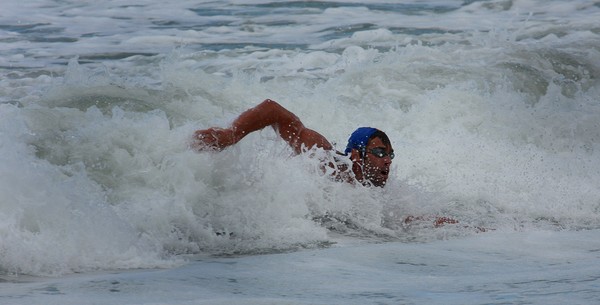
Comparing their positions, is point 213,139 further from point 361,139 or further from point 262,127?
point 361,139

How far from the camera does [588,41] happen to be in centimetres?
1533

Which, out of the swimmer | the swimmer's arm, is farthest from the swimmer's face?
the swimmer's arm

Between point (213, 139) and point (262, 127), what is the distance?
1.22ft

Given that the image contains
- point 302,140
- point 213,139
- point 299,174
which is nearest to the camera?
point 213,139

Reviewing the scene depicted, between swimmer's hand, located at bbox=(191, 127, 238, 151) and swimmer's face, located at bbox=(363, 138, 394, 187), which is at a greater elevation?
swimmer's hand, located at bbox=(191, 127, 238, 151)

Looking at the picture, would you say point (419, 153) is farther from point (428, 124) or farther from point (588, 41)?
point (588, 41)

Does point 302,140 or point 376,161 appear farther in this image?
point 302,140

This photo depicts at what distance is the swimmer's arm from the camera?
266 inches

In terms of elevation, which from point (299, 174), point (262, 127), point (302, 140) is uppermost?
point (262, 127)

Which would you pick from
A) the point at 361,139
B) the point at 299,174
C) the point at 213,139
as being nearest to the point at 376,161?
the point at 361,139

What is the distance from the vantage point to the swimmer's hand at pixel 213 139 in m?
6.74

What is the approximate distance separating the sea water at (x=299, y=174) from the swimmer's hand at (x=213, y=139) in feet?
0.28

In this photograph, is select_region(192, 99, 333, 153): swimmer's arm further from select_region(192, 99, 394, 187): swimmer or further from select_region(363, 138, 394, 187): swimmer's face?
select_region(363, 138, 394, 187): swimmer's face

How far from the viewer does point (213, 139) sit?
677 cm
